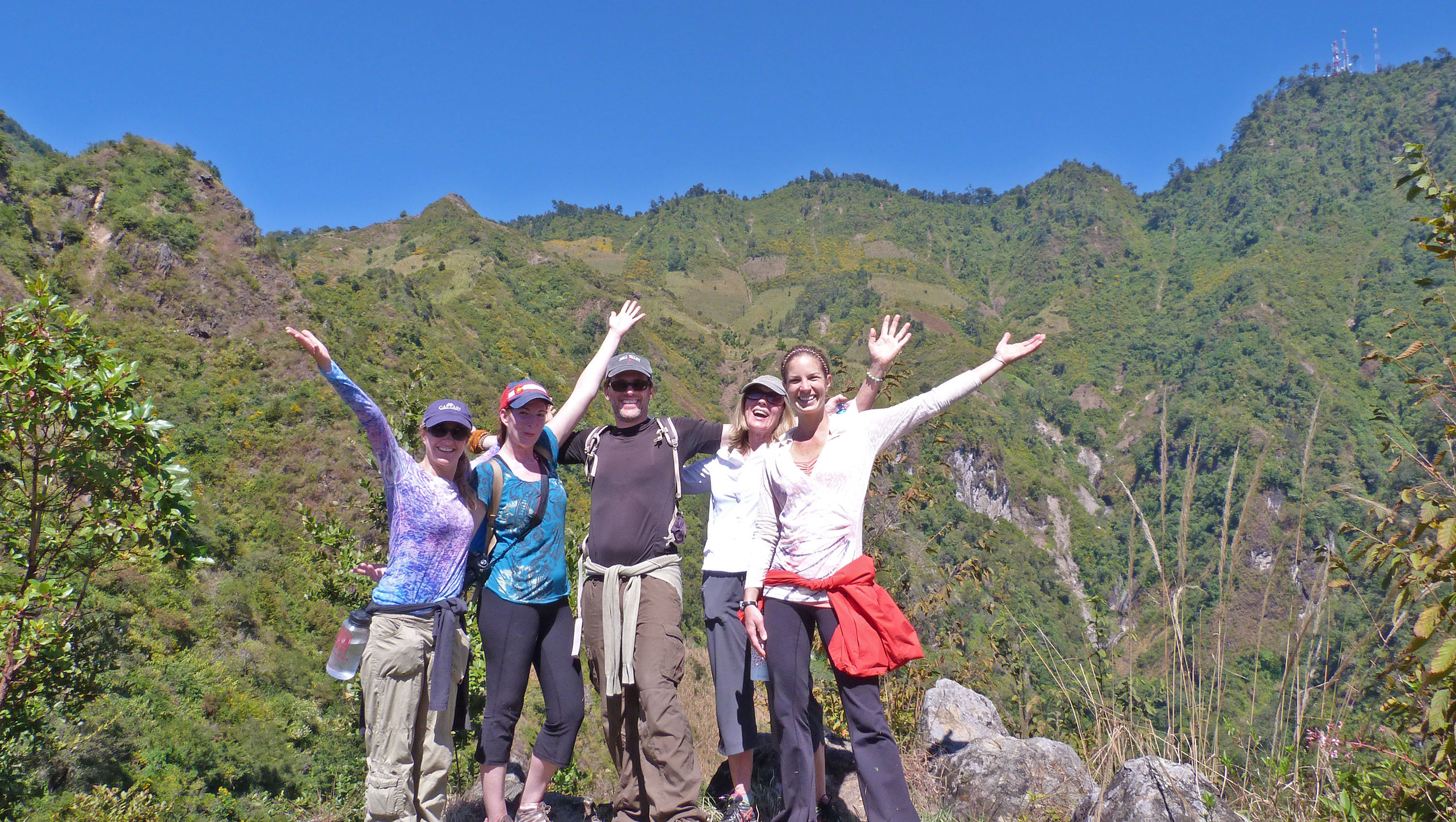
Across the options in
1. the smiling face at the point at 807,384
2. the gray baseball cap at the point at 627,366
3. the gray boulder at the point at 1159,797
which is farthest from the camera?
the gray baseball cap at the point at 627,366

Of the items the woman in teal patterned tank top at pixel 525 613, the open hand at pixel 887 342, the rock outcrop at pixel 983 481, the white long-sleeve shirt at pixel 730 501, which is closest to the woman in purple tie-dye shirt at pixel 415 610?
the woman in teal patterned tank top at pixel 525 613

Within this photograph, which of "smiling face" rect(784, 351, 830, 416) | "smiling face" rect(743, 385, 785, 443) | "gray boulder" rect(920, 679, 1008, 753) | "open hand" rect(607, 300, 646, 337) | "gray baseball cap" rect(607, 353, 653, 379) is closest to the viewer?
"smiling face" rect(784, 351, 830, 416)

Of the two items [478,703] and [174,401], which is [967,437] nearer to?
[174,401]

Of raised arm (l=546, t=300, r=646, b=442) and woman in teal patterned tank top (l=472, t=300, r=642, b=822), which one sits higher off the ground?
raised arm (l=546, t=300, r=646, b=442)

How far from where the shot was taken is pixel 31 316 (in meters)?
3.36

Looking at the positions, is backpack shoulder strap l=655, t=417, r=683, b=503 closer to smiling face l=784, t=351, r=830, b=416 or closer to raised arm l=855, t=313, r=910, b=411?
smiling face l=784, t=351, r=830, b=416

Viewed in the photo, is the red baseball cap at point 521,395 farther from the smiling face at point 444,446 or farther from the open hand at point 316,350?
the open hand at point 316,350

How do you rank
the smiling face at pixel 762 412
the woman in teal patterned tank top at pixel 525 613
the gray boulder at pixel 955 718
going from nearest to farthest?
the woman in teal patterned tank top at pixel 525 613, the smiling face at pixel 762 412, the gray boulder at pixel 955 718

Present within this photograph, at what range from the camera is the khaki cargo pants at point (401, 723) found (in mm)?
2936

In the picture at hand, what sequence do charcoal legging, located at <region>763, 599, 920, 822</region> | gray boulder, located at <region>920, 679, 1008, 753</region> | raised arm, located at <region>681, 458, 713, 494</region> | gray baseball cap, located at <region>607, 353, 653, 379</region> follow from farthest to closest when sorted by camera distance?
gray boulder, located at <region>920, 679, 1008, 753</region> < raised arm, located at <region>681, 458, 713, 494</region> < gray baseball cap, located at <region>607, 353, 653, 379</region> < charcoal legging, located at <region>763, 599, 920, 822</region>

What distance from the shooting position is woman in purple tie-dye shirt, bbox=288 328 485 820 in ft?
9.66

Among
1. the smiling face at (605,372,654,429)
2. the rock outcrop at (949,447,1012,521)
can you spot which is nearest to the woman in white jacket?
the smiling face at (605,372,654,429)

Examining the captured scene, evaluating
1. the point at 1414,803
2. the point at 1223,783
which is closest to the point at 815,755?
the point at 1223,783

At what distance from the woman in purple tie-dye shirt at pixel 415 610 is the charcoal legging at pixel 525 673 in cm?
14
